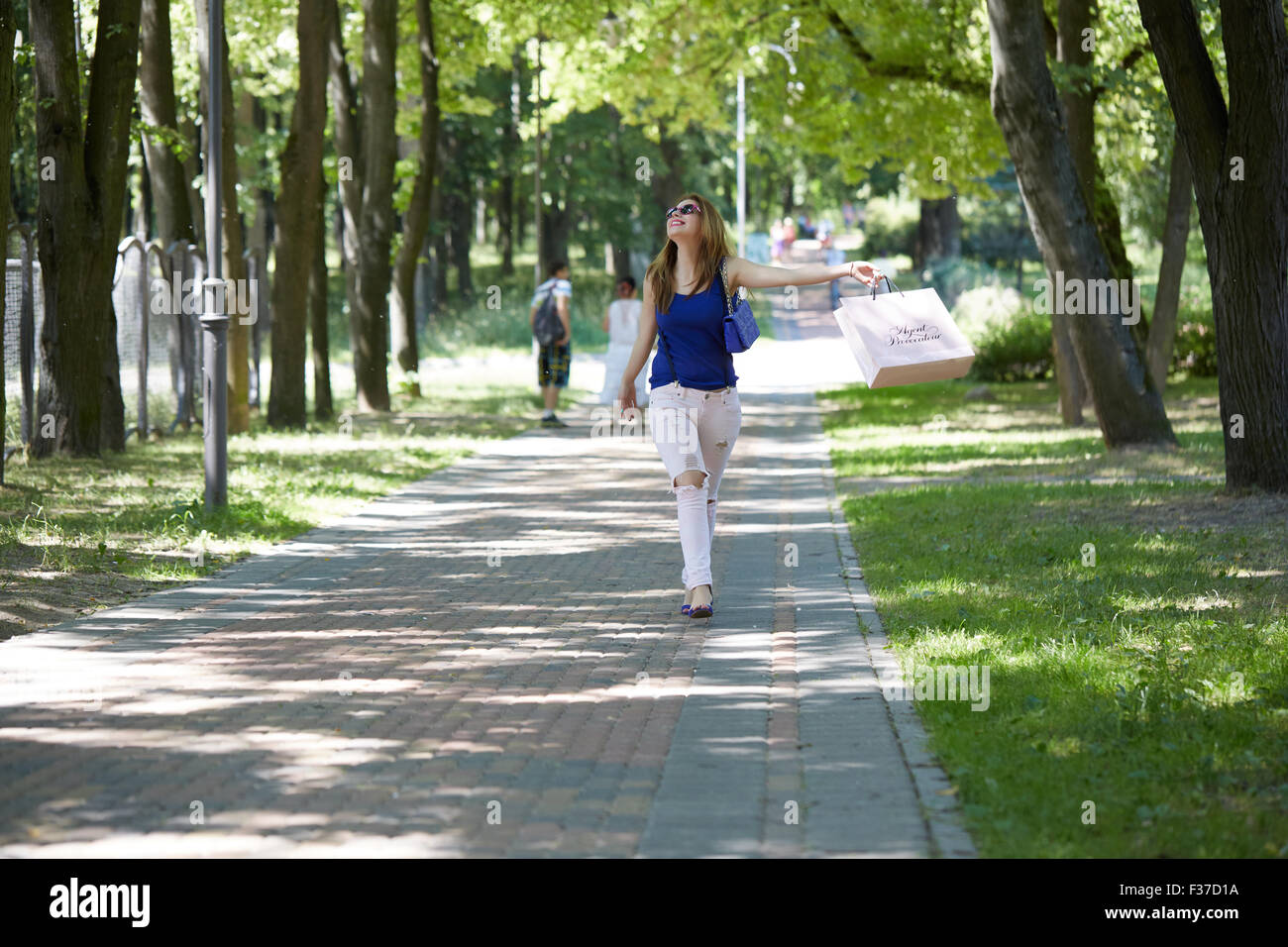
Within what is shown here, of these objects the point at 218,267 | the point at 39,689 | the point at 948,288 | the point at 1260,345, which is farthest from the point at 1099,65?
the point at 948,288

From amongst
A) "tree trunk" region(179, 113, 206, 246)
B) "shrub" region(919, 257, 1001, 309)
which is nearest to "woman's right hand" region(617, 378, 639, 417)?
"tree trunk" region(179, 113, 206, 246)

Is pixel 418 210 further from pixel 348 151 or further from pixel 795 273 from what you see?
pixel 795 273

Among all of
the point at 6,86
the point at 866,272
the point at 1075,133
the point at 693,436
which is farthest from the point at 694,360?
the point at 1075,133

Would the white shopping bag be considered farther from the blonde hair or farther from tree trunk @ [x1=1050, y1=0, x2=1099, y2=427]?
tree trunk @ [x1=1050, y1=0, x2=1099, y2=427]

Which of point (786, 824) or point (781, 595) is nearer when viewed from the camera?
point (786, 824)

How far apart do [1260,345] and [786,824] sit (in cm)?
832

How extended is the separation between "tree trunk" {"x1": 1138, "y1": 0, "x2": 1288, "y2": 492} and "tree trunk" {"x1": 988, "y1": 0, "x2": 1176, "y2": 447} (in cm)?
267

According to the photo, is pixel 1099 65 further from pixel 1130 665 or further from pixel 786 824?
pixel 786 824

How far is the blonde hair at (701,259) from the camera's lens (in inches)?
321

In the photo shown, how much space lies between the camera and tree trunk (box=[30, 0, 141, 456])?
14109 mm

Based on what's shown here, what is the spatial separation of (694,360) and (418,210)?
1708 cm

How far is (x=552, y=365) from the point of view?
20.8 m
